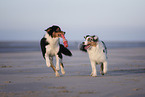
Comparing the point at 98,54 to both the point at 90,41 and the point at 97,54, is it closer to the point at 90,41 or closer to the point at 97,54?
the point at 97,54

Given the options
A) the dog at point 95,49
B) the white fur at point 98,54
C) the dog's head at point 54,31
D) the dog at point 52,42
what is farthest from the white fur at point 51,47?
the white fur at point 98,54

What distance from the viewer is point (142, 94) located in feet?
18.6

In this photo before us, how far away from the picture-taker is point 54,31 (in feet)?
27.7

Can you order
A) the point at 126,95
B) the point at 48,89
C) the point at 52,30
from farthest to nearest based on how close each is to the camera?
the point at 52,30, the point at 48,89, the point at 126,95

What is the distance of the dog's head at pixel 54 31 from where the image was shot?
8.40m

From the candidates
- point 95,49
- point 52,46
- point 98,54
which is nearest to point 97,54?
point 98,54

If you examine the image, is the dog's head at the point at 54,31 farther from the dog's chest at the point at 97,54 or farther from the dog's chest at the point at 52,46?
the dog's chest at the point at 97,54

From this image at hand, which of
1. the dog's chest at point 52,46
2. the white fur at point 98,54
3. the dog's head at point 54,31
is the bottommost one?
the white fur at point 98,54

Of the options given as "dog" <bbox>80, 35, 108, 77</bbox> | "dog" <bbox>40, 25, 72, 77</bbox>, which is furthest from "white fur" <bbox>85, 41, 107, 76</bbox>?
"dog" <bbox>40, 25, 72, 77</bbox>

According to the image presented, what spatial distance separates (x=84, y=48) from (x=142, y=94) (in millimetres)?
3407

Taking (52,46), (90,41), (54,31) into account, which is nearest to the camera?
(54,31)

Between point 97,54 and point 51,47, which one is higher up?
point 51,47

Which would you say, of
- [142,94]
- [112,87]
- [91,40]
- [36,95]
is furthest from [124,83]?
[36,95]

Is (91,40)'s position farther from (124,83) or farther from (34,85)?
(34,85)
